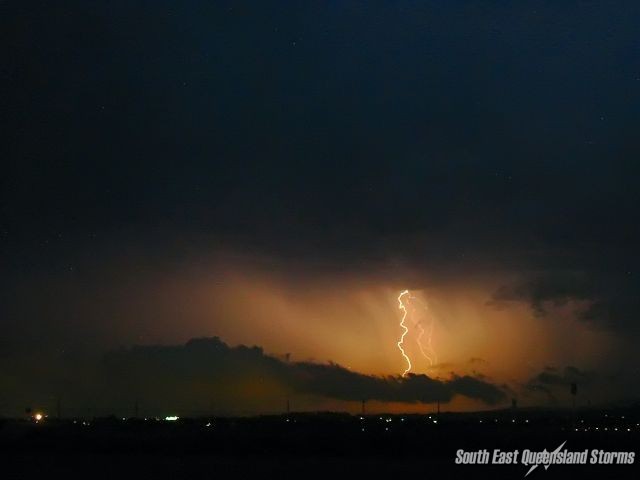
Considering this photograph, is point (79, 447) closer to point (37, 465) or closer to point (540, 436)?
point (37, 465)

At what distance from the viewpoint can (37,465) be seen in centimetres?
4009

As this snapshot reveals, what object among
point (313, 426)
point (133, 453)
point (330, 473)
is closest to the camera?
point (330, 473)

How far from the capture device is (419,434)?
177 feet

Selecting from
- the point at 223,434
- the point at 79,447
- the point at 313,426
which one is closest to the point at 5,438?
the point at 79,447

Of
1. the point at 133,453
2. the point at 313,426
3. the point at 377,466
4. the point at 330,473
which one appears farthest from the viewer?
the point at 313,426

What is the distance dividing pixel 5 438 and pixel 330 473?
107 feet

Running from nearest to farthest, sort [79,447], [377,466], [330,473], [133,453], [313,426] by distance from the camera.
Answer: [330,473] → [377,466] → [133,453] → [79,447] → [313,426]

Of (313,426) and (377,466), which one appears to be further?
(313,426)

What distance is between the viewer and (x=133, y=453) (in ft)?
158

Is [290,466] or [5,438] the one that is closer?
[290,466]

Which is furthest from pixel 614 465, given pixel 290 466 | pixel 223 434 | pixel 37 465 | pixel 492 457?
pixel 223 434

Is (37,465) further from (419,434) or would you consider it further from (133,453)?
(419,434)

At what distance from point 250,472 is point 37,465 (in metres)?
10.4

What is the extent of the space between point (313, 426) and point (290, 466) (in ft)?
90.7
